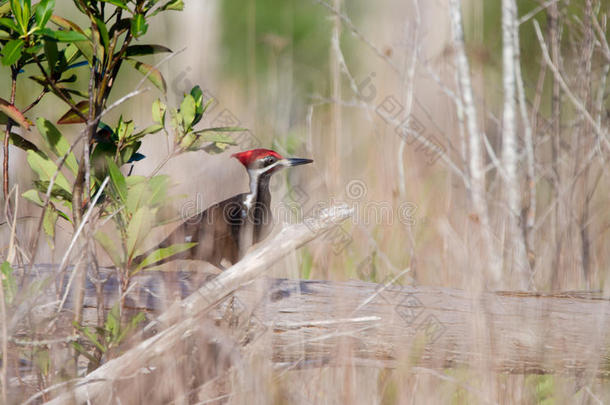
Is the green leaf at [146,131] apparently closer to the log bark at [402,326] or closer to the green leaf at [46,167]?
the green leaf at [46,167]

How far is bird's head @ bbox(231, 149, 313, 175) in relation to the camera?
2929 millimetres

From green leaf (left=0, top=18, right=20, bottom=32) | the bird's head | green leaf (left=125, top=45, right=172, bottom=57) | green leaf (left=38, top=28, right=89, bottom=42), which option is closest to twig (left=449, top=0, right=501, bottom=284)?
the bird's head

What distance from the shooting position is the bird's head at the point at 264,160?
293cm

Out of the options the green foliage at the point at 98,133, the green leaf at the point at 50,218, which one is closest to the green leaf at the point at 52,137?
the green foliage at the point at 98,133

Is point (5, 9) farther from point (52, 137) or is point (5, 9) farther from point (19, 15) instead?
point (52, 137)

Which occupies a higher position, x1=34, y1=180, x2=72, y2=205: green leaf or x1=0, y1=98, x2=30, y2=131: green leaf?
x1=0, y1=98, x2=30, y2=131: green leaf

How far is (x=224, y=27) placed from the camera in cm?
654

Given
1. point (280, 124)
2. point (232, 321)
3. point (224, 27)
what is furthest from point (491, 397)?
point (224, 27)

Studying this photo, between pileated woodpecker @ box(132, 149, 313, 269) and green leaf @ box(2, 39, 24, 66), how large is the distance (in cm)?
87

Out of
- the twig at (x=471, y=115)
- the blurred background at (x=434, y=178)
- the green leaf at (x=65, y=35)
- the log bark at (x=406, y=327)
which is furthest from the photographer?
the twig at (x=471, y=115)

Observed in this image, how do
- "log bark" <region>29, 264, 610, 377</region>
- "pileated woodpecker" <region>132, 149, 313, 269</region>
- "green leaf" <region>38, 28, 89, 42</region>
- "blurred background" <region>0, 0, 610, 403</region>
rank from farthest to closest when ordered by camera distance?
1. "blurred background" <region>0, 0, 610, 403</region>
2. "pileated woodpecker" <region>132, 149, 313, 269</region>
3. "log bark" <region>29, 264, 610, 377</region>
4. "green leaf" <region>38, 28, 89, 42</region>

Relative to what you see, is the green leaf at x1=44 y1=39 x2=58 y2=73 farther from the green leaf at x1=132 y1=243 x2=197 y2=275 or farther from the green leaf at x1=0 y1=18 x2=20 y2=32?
the green leaf at x1=132 y1=243 x2=197 y2=275

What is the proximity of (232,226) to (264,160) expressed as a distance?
0.44 m

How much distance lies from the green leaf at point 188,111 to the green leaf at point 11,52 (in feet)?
1.49
